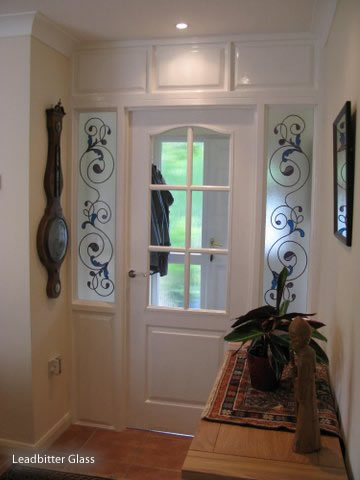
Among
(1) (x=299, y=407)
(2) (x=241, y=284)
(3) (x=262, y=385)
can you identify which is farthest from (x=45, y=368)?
(1) (x=299, y=407)

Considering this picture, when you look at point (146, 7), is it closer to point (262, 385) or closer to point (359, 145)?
point (359, 145)

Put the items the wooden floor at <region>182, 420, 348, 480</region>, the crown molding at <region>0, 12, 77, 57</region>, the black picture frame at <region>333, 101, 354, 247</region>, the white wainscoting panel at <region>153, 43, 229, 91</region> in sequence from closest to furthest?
1. the wooden floor at <region>182, 420, 348, 480</region>
2. the black picture frame at <region>333, 101, 354, 247</region>
3. the crown molding at <region>0, 12, 77, 57</region>
4. the white wainscoting panel at <region>153, 43, 229, 91</region>

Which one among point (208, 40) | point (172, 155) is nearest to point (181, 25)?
point (208, 40)

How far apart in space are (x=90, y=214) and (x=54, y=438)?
1.39m

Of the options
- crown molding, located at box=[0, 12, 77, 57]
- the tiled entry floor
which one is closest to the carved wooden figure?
the tiled entry floor

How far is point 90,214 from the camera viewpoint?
299 centimetres

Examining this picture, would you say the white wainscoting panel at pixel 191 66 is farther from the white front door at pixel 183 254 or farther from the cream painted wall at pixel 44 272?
the cream painted wall at pixel 44 272

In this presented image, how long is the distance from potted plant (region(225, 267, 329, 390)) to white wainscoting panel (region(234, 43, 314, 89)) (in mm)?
1471

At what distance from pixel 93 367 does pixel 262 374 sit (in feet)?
5.27

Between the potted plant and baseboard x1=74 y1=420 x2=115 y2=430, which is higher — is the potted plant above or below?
above

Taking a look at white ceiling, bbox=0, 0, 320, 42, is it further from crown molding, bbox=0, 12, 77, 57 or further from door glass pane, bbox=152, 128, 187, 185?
door glass pane, bbox=152, 128, 187, 185

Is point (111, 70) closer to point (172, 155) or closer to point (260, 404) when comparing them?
point (172, 155)

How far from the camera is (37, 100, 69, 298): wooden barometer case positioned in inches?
104

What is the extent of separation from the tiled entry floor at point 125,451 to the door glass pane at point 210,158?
5.27ft
